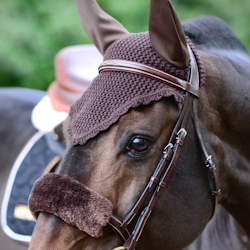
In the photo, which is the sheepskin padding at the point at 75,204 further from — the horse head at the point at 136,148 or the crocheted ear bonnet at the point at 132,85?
the crocheted ear bonnet at the point at 132,85

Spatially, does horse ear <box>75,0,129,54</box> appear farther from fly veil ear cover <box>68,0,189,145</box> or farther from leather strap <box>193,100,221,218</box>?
leather strap <box>193,100,221,218</box>

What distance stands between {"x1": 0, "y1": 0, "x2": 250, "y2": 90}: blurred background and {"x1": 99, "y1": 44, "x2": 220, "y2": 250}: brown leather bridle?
4.65m

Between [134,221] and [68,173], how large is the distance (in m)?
0.30

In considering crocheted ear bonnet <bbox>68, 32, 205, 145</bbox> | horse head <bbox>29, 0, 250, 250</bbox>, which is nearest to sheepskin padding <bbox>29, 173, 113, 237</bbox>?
horse head <bbox>29, 0, 250, 250</bbox>

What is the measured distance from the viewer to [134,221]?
3.50ft

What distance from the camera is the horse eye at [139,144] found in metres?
1.03

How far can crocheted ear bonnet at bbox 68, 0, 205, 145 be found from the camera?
102 centimetres

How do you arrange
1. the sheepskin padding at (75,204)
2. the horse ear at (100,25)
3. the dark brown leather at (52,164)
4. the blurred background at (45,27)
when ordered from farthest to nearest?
the blurred background at (45,27) < the dark brown leather at (52,164) < the horse ear at (100,25) < the sheepskin padding at (75,204)

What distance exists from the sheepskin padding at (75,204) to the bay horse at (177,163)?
0.14 feet

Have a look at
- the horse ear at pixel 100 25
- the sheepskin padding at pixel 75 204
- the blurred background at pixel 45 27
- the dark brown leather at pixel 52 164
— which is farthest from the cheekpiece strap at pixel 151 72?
the blurred background at pixel 45 27

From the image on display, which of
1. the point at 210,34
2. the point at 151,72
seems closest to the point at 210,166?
the point at 151,72

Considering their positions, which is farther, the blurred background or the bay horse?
the blurred background

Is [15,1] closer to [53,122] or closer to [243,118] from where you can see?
[53,122]

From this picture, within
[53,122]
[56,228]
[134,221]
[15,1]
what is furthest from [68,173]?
[15,1]
